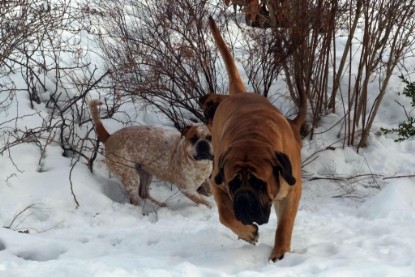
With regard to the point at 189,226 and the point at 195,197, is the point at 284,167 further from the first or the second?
the point at 195,197

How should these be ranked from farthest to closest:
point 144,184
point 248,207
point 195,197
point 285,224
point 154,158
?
point 144,184 → point 154,158 → point 195,197 → point 285,224 → point 248,207

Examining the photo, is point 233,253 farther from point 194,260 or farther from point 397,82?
point 397,82

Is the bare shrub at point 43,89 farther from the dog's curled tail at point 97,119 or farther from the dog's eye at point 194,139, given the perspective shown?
the dog's eye at point 194,139

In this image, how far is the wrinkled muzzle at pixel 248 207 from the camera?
128 inches

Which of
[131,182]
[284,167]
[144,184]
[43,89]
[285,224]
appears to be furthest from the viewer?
[43,89]

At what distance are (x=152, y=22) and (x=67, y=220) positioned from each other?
9.12 feet

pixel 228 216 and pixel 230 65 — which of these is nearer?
pixel 228 216

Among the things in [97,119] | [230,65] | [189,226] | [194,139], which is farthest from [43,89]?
[189,226]

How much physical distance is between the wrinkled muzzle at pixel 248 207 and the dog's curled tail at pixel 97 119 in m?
3.17

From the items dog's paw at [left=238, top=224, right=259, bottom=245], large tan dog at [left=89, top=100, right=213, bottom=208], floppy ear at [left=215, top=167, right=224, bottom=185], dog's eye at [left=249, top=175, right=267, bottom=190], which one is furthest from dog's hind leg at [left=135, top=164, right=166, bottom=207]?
dog's eye at [left=249, top=175, right=267, bottom=190]

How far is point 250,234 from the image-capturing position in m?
4.00

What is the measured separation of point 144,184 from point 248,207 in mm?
3242

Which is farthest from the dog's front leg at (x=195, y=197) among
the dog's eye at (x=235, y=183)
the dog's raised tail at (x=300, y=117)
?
the dog's eye at (x=235, y=183)

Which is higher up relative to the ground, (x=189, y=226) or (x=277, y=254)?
(x=277, y=254)
